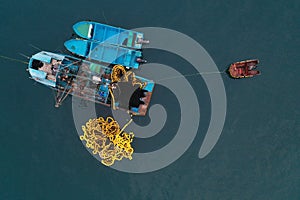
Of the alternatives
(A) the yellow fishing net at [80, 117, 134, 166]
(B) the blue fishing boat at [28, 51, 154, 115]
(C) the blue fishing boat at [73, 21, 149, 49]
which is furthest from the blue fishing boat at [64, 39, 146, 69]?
(A) the yellow fishing net at [80, 117, 134, 166]

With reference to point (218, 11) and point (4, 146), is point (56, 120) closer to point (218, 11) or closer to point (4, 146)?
point (4, 146)

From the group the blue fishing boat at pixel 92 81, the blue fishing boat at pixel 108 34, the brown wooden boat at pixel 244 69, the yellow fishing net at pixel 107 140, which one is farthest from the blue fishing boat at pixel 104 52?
the brown wooden boat at pixel 244 69

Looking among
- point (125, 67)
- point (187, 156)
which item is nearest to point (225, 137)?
point (187, 156)

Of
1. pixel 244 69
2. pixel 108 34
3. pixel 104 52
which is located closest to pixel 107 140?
pixel 104 52

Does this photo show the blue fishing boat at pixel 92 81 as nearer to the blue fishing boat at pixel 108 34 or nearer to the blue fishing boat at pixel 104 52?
the blue fishing boat at pixel 104 52

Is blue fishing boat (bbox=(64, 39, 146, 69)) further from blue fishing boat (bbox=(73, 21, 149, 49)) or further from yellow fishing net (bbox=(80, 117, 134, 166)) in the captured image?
yellow fishing net (bbox=(80, 117, 134, 166))

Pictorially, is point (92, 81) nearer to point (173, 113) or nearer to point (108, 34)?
point (108, 34)
